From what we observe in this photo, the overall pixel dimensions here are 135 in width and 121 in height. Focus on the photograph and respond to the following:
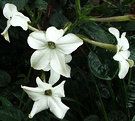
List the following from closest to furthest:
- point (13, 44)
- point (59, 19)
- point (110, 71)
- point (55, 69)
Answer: point (55, 69)
point (110, 71)
point (59, 19)
point (13, 44)

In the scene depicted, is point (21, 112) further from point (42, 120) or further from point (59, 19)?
point (59, 19)

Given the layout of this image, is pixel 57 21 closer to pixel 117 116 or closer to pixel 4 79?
pixel 4 79

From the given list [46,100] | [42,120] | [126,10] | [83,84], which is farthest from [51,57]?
[83,84]

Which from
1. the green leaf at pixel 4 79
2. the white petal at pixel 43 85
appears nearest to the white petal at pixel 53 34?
the white petal at pixel 43 85

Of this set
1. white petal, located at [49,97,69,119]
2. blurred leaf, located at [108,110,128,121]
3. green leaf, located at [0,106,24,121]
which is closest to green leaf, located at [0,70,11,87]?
green leaf, located at [0,106,24,121]

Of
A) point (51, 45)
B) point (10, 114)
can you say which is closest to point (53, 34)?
point (51, 45)

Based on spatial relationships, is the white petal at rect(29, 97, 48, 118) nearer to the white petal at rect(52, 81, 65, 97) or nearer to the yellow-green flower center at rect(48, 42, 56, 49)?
the white petal at rect(52, 81, 65, 97)

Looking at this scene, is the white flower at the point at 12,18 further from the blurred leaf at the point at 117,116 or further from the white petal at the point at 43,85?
the blurred leaf at the point at 117,116
